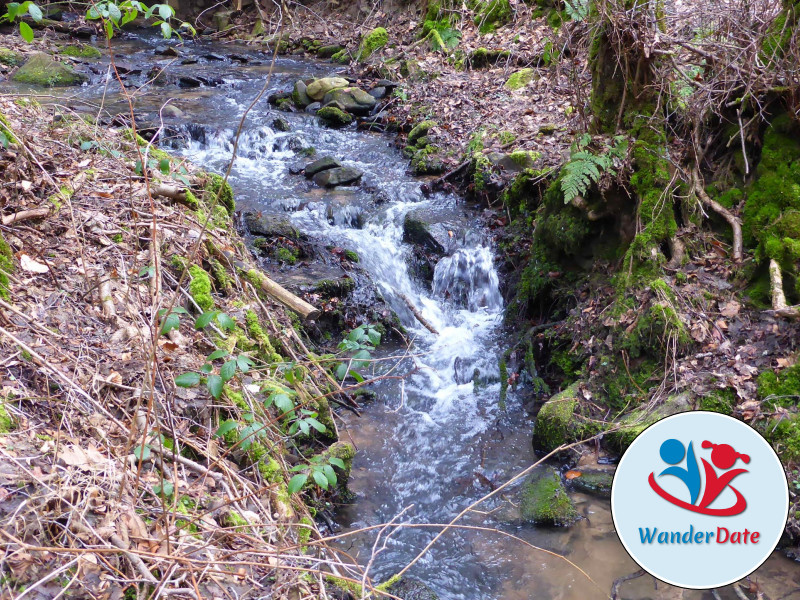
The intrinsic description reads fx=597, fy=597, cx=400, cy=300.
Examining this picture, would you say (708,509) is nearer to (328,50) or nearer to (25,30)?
(25,30)

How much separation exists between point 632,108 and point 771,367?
249cm

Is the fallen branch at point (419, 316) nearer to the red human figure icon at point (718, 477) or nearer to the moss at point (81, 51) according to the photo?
the red human figure icon at point (718, 477)

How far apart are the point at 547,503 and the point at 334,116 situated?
8790mm

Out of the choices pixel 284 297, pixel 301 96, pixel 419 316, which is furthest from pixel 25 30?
pixel 301 96

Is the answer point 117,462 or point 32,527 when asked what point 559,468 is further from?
point 32,527

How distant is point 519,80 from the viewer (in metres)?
10.7

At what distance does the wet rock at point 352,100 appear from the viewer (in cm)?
1159

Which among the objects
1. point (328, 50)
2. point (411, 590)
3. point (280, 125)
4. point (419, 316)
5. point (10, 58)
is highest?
point (328, 50)

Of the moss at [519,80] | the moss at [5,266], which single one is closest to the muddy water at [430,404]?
the moss at [5,266]

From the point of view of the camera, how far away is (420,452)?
532cm

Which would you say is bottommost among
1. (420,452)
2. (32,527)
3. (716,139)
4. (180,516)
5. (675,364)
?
(420,452)

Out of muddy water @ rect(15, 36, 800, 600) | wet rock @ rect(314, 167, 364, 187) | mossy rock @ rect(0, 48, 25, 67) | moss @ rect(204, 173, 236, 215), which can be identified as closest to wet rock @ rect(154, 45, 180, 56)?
mossy rock @ rect(0, 48, 25, 67)

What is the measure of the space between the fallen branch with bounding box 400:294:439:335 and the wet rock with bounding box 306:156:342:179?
3.09 metres

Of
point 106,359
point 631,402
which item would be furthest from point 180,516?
point 631,402
